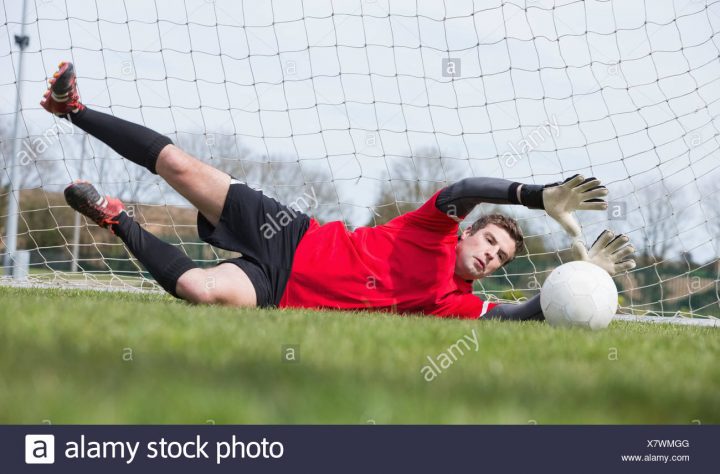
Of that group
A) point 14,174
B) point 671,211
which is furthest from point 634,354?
point 14,174

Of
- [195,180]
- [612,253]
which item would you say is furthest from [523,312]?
[195,180]

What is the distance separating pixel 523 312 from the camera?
13.3 ft

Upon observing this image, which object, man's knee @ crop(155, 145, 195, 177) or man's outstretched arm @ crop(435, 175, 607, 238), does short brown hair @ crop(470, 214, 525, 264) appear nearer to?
man's outstretched arm @ crop(435, 175, 607, 238)

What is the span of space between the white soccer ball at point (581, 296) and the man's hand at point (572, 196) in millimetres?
292

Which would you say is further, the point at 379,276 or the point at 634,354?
the point at 379,276

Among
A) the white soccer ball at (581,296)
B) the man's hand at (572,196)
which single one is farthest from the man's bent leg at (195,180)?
the white soccer ball at (581,296)

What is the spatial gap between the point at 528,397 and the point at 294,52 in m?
5.59

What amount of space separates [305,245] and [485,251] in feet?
3.51

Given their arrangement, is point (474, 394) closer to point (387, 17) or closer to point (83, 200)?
point (83, 200)

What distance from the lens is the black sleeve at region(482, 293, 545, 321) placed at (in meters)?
4.03

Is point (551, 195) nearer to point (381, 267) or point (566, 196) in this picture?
point (566, 196)

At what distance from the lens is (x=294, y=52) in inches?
258

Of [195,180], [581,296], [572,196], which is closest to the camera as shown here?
[581,296]
